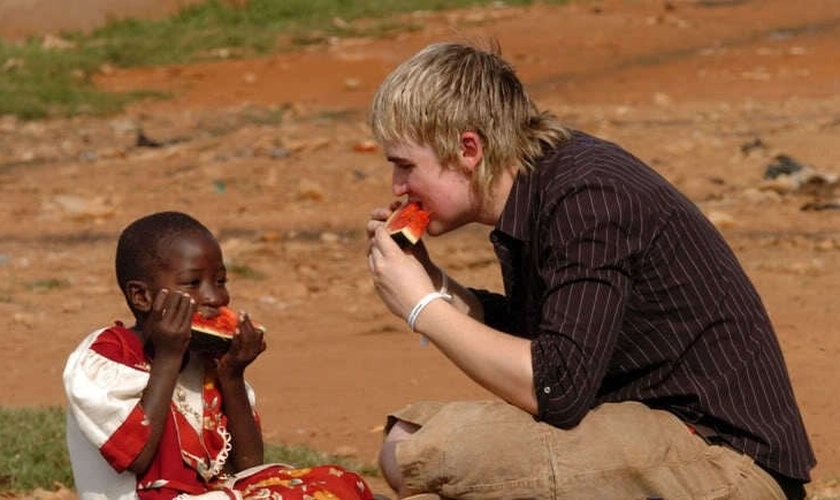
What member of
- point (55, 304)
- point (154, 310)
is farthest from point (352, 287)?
point (154, 310)

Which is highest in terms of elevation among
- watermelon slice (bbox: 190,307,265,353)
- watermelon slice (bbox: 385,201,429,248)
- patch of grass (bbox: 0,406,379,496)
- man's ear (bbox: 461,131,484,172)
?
man's ear (bbox: 461,131,484,172)

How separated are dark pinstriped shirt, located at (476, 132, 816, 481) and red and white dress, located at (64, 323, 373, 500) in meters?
0.69

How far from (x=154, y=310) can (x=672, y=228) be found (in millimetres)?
1234

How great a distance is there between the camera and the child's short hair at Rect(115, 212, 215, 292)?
4.23 metres

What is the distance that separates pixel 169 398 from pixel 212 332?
0.19 m

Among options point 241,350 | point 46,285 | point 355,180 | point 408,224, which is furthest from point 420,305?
point 355,180

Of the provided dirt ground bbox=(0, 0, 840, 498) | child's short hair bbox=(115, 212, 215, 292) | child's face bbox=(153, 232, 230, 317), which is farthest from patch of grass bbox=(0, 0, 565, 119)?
child's face bbox=(153, 232, 230, 317)

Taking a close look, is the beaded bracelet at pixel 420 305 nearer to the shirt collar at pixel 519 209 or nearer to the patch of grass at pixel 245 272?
the shirt collar at pixel 519 209

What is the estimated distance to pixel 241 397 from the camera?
429 centimetres

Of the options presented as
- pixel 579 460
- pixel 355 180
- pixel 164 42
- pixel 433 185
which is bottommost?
pixel 164 42

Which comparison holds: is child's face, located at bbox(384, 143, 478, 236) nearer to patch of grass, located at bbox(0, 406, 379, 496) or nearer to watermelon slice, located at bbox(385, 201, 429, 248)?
watermelon slice, located at bbox(385, 201, 429, 248)

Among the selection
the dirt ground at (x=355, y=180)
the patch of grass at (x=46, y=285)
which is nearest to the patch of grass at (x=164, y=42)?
the dirt ground at (x=355, y=180)

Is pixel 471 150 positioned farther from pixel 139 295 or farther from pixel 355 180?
pixel 355 180

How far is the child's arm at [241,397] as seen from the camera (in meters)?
4.21
